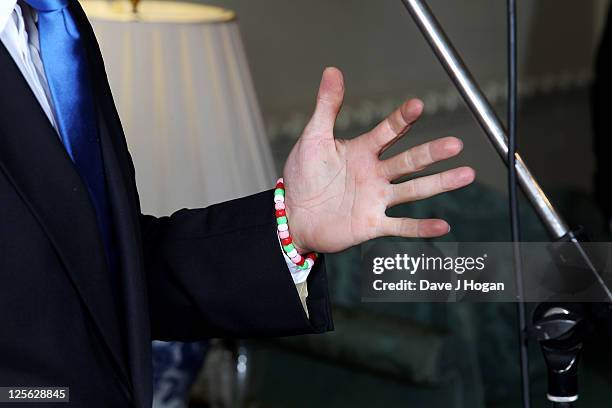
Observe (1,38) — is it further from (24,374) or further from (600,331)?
(600,331)

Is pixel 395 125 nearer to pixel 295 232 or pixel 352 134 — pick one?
pixel 295 232

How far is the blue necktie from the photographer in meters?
0.85

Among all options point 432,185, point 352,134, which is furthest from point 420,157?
point 352,134

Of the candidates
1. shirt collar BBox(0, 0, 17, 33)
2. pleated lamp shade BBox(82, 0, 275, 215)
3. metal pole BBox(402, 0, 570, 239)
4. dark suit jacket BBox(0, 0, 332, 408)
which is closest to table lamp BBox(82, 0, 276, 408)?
pleated lamp shade BBox(82, 0, 275, 215)

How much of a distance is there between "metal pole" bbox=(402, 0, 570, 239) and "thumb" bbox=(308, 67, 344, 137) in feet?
0.50

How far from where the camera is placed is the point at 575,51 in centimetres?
361

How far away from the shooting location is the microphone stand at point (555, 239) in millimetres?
687

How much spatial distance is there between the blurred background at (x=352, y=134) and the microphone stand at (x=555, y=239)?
17 cm

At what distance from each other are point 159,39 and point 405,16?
56.2 inches

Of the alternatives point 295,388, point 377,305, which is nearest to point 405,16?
point 377,305

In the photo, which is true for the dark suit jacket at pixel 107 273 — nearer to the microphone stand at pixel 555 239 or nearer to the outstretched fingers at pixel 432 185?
the outstretched fingers at pixel 432 185

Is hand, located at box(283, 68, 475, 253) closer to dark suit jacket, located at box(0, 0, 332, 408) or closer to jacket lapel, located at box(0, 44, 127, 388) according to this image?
dark suit jacket, located at box(0, 0, 332, 408)

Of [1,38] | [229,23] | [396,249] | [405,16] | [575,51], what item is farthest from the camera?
Answer: [575,51]

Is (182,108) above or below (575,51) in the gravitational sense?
below
